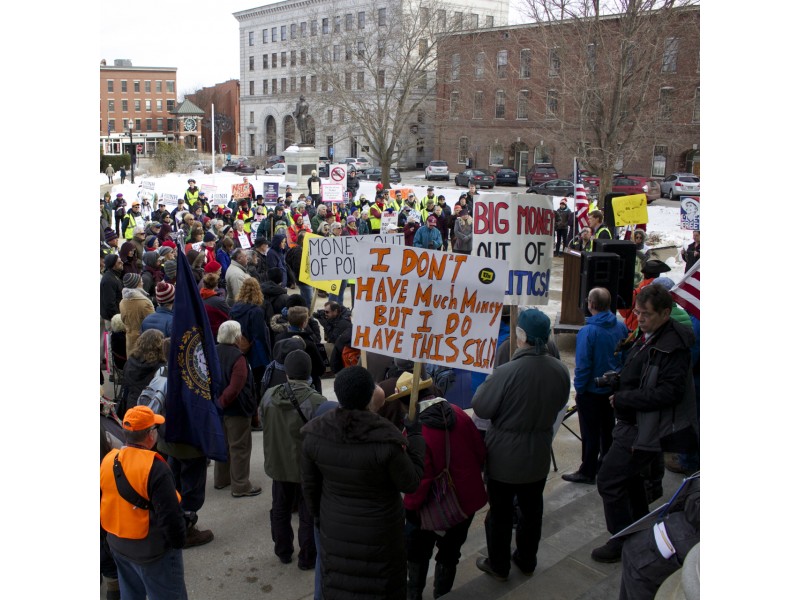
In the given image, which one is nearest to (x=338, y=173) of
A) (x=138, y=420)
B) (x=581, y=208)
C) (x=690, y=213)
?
(x=581, y=208)

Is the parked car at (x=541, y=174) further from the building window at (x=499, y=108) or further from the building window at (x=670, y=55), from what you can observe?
the building window at (x=670, y=55)

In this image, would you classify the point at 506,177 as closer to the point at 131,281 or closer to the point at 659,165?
the point at 659,165

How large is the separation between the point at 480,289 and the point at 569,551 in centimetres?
200

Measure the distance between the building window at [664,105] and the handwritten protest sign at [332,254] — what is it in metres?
17.4

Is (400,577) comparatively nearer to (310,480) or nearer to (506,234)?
(310,480)

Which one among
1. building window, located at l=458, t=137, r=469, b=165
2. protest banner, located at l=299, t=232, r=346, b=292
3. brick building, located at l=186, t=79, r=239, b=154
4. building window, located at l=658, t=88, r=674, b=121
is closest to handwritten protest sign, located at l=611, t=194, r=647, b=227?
protest banner, located at l=299, t=232, r=346, b=292

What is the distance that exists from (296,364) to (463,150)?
55529 mm

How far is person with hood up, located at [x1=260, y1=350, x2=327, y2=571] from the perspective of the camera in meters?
4.95

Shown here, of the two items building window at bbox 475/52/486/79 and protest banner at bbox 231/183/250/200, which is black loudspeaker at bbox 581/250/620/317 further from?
building window at bbox 475/52/486/79

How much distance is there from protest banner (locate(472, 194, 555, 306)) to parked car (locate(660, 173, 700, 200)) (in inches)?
1366

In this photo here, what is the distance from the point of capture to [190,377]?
5.29m

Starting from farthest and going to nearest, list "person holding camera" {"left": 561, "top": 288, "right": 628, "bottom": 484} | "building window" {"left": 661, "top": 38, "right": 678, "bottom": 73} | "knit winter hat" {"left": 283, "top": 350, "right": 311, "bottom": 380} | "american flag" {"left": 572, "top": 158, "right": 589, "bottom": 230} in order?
"building window" {"left": 661, "top": 38, "right": 678, "bottom": 73}, "american flag" {"left": 572, "top": 158, "right": 589, "bottom": 230}, "person holding camera" {"left": 561, "top": 288, "right": 628, "bottom": 484}, "knit winter hat" {"left": 283, "top": 350, "right": 311, "bottom": 380}

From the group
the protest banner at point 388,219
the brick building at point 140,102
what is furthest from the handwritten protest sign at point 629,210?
the brick building at point 140,102

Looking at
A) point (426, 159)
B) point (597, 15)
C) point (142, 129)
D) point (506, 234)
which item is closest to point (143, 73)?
point (142, 129)
